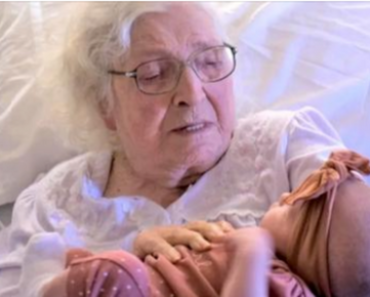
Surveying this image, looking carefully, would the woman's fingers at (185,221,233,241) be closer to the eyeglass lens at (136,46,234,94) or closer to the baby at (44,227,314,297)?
the baby at (44,227,314,297)

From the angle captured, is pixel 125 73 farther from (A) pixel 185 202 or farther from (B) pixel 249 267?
(B) pixel 249 267

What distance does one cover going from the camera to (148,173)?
51.0 inches

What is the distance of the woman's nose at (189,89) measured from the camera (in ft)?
3.95

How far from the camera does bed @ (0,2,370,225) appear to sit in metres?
1.45

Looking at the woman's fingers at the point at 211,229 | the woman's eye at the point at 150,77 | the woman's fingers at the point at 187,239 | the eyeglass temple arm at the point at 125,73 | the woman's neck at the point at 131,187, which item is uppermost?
the woman's eye at the point at 150,77

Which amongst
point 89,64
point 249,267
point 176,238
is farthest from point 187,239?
point 89,64

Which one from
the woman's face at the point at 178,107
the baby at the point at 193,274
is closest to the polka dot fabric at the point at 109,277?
the baby at the point at 193,274

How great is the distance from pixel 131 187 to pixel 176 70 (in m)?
0.25

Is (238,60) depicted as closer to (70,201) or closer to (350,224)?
(70,201)

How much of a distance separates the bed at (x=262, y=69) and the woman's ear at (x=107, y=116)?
0.21 metres

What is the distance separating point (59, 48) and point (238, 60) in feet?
1.24

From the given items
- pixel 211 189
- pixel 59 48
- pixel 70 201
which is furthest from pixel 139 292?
pixel 59 48

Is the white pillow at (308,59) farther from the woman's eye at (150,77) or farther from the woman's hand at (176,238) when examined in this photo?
the woman's hand at (176,238)

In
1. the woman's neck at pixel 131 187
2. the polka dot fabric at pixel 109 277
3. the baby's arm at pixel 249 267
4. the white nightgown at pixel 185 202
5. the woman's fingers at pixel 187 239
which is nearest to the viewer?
the baby's arm at pixel 249 267
